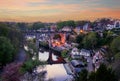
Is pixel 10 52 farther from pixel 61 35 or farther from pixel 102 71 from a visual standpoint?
pixel 61 35

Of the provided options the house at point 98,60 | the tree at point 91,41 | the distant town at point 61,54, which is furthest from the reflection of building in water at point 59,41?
the house at point 98,60

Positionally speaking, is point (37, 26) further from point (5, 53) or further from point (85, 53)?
point (5, 53)

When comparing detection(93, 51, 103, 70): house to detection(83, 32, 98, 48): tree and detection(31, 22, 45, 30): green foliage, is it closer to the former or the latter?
detection(83, 32, 98, 48): tree

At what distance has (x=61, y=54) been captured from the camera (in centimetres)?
1895

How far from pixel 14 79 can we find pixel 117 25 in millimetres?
17367

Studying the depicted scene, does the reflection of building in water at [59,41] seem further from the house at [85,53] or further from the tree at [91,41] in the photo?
the house at [85,53]

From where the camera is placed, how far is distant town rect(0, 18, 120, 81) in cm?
781

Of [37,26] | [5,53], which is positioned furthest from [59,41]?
[5,53]

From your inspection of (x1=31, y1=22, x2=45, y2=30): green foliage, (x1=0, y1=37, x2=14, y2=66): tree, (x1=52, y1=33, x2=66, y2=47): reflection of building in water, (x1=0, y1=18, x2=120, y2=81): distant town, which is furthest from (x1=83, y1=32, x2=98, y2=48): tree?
(x1=0, y1=37, x2=14, y2=66): tree

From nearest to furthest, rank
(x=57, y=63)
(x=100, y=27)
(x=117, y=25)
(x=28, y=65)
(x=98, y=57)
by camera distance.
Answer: (x=28, y=65)
(x=98, y=57)
(x=57, y=63)
(x=117, y=25)
(x=100, y=27)

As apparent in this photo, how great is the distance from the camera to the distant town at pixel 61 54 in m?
7.81

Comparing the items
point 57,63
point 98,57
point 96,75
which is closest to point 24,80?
point 96,75

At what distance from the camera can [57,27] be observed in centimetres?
2820

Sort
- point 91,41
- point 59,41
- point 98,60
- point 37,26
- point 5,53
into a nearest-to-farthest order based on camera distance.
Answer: point 5,53 → point 98,60 → point 91,41 → point 59,41 → point 37,26
